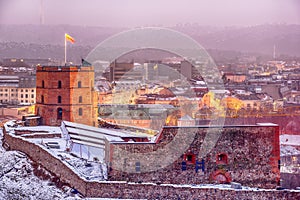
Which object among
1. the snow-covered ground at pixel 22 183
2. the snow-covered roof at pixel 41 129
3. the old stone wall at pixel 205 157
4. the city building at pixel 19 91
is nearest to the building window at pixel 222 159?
the old stone wall at pixel 205 157

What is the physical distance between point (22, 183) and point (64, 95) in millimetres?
14825

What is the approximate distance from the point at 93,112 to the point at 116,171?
18100mm

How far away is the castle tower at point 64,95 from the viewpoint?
50.1 m

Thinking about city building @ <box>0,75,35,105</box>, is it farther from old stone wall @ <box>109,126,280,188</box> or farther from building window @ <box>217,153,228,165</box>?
building window @ <box>217,153,228,165</box>

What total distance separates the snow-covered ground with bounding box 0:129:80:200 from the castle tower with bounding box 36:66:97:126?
33.6 feet

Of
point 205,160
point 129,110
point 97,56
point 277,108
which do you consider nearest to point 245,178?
point 205,160

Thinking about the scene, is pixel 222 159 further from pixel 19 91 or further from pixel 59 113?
pixel 19 91

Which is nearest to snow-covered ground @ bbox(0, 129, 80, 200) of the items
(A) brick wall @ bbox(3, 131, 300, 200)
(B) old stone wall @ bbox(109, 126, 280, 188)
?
(A) brick wall @ bbox(3, 131, 300, 200)

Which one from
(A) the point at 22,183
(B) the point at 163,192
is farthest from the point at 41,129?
(B) the point at 163,192

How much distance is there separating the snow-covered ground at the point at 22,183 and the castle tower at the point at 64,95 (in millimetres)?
10234

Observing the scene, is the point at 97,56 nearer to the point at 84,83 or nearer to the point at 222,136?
the point at 84,83

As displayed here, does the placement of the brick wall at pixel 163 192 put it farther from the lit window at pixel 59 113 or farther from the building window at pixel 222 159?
the lit window at pixel 59 113

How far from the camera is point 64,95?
1976 inches

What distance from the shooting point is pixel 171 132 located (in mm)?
33625
